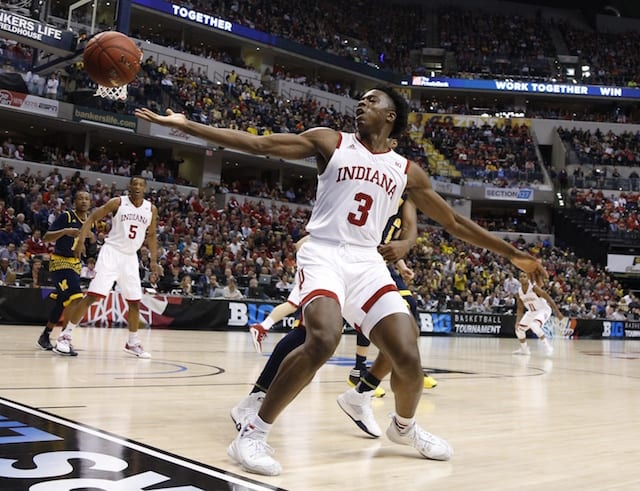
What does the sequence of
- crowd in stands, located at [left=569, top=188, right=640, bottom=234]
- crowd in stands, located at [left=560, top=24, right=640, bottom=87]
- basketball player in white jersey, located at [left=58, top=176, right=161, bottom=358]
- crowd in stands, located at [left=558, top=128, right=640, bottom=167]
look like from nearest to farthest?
basketball player in white jersey, located at [left=58, top=176, right=161, bottom=358]
crowd in stands, located at [left=569, top=188, right=640, bottom=234]
crowd in stands, located at [left=558, top=128, right=640, bottom=167]
crowd in stands, located at [left=560, top=24, right=640, bottom=87]

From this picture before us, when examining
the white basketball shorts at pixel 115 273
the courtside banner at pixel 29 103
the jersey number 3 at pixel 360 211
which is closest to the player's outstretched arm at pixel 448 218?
the jersey number 3 at pixel 360 211

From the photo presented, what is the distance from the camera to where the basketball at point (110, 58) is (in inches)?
189

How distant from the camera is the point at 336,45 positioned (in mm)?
40312

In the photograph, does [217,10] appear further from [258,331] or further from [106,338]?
[258,331]

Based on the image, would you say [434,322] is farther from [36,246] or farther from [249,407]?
[249,407]

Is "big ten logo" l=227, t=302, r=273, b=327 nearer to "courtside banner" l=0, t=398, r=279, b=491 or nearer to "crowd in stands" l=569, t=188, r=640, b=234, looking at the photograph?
"courtside banner" l=0, t=398, r=279, b=491

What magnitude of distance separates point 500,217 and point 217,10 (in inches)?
777

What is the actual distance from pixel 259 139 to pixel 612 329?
78.0 feet

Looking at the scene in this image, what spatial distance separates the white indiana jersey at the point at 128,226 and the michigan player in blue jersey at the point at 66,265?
44 cm

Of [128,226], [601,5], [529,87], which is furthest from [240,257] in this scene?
[601,5]

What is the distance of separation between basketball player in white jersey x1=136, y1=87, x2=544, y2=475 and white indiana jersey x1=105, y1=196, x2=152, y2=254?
5102mm

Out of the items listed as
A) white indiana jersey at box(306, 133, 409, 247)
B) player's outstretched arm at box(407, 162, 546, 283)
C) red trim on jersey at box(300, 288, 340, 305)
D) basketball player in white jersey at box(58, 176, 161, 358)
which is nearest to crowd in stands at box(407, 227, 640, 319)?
basketball player in white jersey at box(58, 176, 161, 358)

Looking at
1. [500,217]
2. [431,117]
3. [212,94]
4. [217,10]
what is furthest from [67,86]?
[500,217]

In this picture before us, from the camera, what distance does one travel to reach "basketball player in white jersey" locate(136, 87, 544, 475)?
3.66 m
